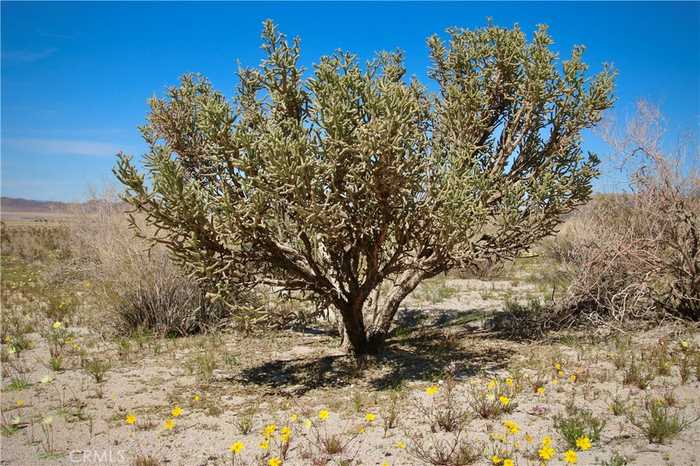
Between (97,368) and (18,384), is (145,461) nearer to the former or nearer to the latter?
(97,368)

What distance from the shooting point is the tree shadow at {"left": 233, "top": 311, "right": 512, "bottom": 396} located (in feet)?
18.6

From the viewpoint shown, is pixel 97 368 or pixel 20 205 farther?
pixel 20 205

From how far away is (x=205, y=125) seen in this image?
16.8ft

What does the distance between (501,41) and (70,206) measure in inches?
570

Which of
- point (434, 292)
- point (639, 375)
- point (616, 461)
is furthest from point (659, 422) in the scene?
point (434, 292)

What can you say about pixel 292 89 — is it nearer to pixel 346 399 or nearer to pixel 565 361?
pixel 346 399

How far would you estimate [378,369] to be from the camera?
238 inches

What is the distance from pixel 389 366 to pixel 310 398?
128cm

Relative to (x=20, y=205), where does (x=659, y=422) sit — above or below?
below

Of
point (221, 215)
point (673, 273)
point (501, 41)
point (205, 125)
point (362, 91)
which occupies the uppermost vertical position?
Result: point (501, 41)

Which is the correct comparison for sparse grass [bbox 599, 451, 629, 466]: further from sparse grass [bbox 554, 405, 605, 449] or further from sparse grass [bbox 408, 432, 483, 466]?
sparse grass [bbox 408, 432, 483, 466]

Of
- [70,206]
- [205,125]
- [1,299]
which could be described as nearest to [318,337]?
[205,125]

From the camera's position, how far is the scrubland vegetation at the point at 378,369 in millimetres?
3939

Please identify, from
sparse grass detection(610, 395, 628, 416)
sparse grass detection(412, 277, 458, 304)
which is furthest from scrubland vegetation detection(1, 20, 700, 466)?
sparse grass detection(412, 277, 458, 304)
